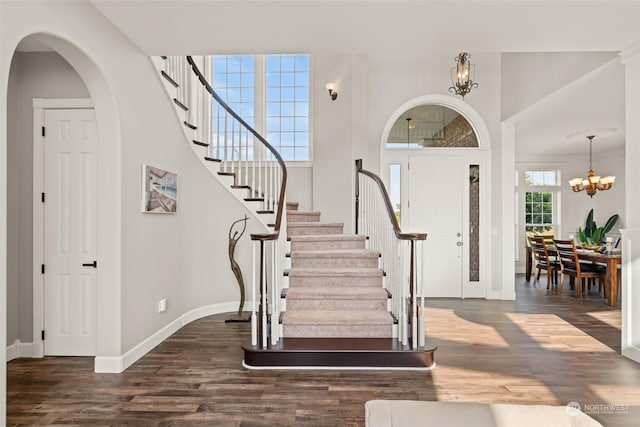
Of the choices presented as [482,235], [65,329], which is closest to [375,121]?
[482,235]

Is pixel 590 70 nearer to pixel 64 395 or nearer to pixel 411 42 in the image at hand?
pixel 411 42

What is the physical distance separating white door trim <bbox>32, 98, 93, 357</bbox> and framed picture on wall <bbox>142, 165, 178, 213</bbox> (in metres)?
0.81

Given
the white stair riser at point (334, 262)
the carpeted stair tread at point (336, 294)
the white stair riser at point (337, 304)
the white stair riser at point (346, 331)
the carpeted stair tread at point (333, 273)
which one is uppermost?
the white stair riser at point (334, 262)

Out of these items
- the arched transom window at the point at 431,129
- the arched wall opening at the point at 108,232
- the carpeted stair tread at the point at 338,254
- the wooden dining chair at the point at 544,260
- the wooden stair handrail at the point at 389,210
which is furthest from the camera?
the wooden dining chair at the point at 544,260

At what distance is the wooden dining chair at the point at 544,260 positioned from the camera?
7629 mm

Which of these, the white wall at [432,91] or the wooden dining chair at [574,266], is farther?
the wooden dining chair at [574,266]

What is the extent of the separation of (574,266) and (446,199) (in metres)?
2.52

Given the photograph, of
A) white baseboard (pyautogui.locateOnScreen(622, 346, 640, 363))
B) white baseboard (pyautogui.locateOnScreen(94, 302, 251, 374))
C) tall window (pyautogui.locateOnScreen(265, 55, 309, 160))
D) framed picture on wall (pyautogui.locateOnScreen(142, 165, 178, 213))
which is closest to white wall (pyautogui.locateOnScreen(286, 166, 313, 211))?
tall window (pyautogui.locateOnScreen(265, 55, 309, 160))

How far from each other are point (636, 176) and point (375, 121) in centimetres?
353

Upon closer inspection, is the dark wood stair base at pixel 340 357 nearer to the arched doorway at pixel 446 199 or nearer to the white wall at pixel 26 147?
the white wall at pixel 26 147

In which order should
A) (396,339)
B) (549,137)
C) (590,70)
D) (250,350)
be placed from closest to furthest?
1. (250,350)
2. (396,339)
3. (590,70)
4. (549,137)

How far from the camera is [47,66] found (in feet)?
12.4

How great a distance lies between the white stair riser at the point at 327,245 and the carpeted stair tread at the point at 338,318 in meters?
1.19

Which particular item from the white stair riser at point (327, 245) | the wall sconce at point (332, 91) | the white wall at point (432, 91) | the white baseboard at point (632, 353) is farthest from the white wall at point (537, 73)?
the white stair riser at point (327, 245)
